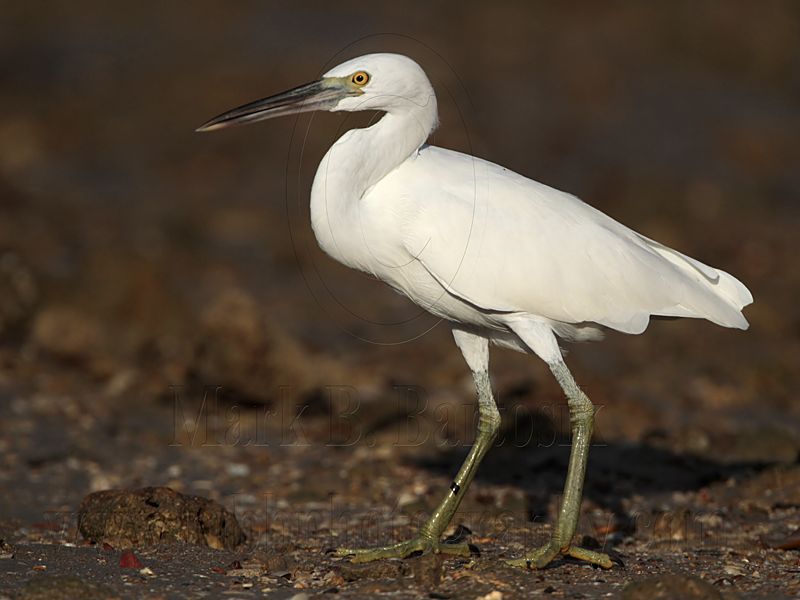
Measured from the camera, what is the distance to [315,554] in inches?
260

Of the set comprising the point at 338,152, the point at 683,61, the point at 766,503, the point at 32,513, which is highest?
Answer: the point at 683,61

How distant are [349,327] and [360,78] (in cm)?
673

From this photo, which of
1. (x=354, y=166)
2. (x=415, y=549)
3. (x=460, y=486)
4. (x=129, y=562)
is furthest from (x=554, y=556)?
(x=354, y=166)

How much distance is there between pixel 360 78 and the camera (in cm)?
632

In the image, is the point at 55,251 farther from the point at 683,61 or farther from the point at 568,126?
the point at 683,61

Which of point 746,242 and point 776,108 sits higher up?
point 776,108

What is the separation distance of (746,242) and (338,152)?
10474 millimetres

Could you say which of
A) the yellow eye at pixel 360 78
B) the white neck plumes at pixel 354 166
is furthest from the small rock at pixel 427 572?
the yellow eye at pixel 360 78

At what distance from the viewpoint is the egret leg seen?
6.52 meters

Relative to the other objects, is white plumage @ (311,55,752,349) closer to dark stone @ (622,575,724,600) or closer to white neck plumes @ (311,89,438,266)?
white neck plumes @ (311,89,438,266)

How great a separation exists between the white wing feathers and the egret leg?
28.9 inches

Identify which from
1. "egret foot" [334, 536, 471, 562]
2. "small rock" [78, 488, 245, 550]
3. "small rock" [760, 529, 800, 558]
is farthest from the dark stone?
"small rock" [78, 488, 245, 550]

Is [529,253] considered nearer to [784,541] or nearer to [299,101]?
[299,101]

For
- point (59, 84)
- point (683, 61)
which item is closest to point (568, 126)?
point (683, 61)
